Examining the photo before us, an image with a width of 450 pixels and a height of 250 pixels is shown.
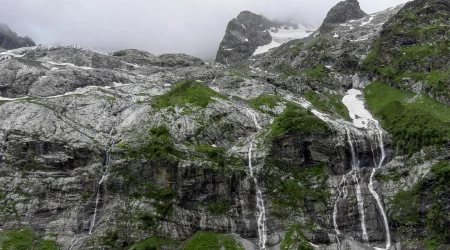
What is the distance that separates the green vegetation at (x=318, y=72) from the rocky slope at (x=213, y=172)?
26.7 meters

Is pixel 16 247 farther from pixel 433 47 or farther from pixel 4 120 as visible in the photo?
pixel 433 47

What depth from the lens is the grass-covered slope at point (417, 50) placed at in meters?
97.3

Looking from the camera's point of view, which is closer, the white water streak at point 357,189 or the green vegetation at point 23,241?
the green vegetation at point 23,241

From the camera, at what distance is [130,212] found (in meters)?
64.7

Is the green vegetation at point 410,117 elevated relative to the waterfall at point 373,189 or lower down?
elevated

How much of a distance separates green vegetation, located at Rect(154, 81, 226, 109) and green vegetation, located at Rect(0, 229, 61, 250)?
40.6 m

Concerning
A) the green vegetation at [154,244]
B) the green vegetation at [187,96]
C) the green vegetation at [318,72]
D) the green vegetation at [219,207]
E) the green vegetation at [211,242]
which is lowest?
the green vegetation at [154,244]

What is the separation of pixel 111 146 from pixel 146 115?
506 inches

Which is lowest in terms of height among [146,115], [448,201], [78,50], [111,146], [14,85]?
[448,201]

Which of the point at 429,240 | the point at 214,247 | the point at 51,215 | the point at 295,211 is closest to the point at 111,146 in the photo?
the point at 51,215

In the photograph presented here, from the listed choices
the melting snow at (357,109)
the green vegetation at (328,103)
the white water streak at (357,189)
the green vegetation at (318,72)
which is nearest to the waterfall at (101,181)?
the white water streak at (357,189)

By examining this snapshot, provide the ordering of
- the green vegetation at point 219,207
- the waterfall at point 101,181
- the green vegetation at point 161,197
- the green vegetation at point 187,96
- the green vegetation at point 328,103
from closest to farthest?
the waterfall at point 101,181 → the green vegetation at point 161,197 → the green vegetation at point 219,207 → the green vegetation at point 187,96 → the green vegetation at point 328,103

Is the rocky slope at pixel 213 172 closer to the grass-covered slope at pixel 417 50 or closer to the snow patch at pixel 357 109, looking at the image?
the snow patch at pixel 357 109

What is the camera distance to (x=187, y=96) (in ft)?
315
